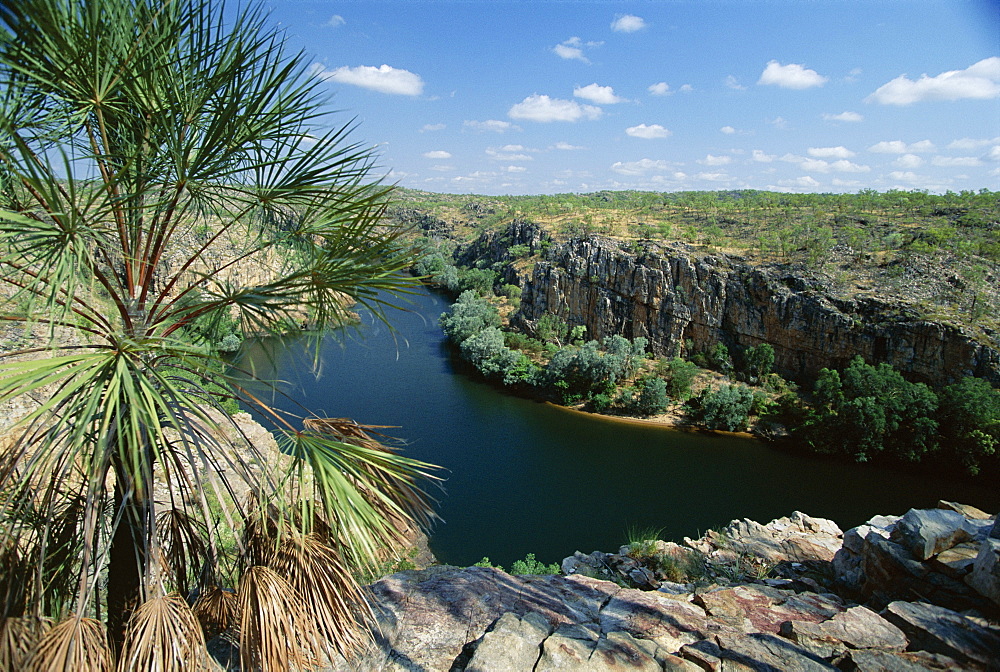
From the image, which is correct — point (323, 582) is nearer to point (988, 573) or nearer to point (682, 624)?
point (682, 624)

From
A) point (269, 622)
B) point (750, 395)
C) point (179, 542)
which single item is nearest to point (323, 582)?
point (269, 622)

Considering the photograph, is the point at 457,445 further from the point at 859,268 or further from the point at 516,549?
the point at 859,268

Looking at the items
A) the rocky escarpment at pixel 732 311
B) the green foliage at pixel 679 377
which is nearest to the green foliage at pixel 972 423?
the rocky escarpment at pixel 732 311

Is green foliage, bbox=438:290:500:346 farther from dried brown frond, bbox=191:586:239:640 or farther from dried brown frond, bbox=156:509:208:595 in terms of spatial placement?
dried brown frond, bbox=191:586:239:640

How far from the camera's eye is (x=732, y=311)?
29.5m

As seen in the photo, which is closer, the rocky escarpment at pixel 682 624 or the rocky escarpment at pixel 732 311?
the rocky escarpment at pixel 682 624

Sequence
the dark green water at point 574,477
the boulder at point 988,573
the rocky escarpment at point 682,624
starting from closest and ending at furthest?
1. the rocky escarpment at point 682,624
2. the boulder at point 988,573
3. the dark green water at point 574,477

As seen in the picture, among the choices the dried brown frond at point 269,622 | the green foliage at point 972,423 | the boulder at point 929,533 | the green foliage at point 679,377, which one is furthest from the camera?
the green foliage at point 679,377

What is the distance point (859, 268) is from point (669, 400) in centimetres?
1271

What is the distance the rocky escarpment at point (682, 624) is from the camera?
3357 millimetres

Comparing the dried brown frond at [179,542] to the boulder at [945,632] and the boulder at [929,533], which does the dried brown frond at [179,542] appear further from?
the boulder at [929,533]

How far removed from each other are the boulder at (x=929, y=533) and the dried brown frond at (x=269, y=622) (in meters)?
5.45

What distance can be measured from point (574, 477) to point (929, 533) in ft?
47.8

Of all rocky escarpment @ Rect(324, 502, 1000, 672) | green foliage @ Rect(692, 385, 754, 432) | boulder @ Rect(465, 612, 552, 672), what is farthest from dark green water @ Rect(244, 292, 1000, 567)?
boulder @ Rect(465, 612, 552, 672)
